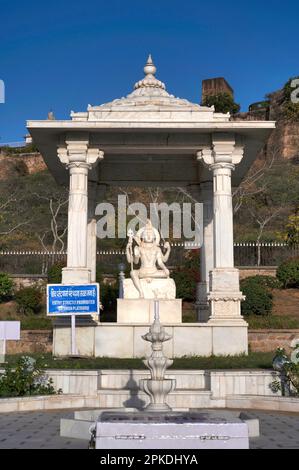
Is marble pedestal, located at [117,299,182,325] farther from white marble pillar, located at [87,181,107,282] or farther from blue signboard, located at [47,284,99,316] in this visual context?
white marble pillar, located at [87,181,107,282]

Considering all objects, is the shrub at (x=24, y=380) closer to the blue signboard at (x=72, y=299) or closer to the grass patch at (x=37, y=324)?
the blue signboard at (x=72, y=299)

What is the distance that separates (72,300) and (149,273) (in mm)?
2939

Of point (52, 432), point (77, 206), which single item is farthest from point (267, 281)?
point (52, 432)

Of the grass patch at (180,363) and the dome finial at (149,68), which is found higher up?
the dome finial at (149,68)

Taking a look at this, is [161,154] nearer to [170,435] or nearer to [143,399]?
[143,399]

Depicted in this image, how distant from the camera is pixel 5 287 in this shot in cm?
2859

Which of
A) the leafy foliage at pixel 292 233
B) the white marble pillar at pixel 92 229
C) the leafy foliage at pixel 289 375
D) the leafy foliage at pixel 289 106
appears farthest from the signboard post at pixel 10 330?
the leafy foliage at pixel 289 106

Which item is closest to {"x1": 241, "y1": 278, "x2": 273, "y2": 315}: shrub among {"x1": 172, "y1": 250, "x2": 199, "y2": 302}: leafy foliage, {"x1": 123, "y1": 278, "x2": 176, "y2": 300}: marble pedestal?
{"x1": 172, "y1": 250, "x2": 199, "y2": 302}: leafy foliage

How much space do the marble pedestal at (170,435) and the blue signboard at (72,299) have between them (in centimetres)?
973

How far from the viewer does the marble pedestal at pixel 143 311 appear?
56.5 feet

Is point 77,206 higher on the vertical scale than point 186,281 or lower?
higher

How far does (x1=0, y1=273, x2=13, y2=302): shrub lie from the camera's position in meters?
28.5

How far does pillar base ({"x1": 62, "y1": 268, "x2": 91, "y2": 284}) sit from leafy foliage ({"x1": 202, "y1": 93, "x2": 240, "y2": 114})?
60.6 meters
